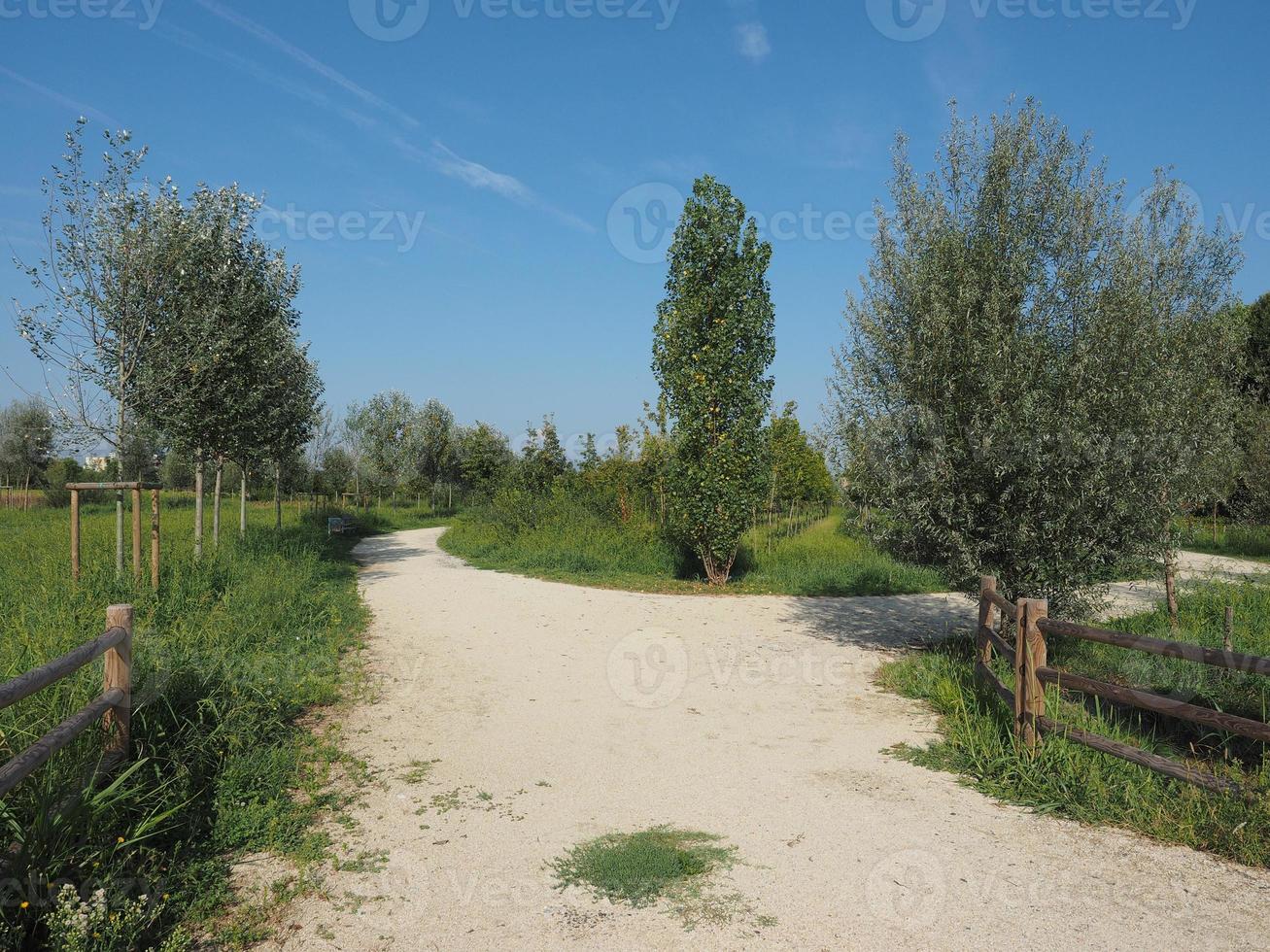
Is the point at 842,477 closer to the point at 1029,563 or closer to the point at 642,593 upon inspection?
the point at 1029,563

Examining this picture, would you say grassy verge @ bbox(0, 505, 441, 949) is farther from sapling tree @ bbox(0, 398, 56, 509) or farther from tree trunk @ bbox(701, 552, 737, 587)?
sapling tree @ bbox(0, 398, 56, 509)

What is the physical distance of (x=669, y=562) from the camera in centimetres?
1656

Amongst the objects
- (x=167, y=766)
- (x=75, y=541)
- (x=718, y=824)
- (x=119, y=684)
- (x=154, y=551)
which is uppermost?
(x=75, y=541)

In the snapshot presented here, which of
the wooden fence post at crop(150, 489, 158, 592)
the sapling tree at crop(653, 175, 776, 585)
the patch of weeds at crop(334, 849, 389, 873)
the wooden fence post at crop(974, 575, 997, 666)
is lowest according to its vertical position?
the patch of weeds at crop(334, 849, 389, 873)

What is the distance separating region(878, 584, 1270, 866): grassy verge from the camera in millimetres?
4477

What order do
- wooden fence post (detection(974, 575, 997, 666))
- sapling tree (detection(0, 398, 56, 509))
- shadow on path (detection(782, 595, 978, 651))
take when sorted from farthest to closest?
sapling tree (detection(0, 398, 56, 509)), shadow on path (detection(782, 595, 978, 651)), wooden fence post (detection(974, 575, 997, 666))

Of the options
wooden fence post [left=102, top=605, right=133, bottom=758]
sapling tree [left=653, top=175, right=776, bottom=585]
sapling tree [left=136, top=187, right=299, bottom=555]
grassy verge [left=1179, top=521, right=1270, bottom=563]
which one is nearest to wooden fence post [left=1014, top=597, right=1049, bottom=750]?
wooden fence post [left=102, top=605, right=133, bottom=758]

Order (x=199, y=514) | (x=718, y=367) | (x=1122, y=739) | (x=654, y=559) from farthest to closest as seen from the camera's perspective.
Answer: (x=654, y=559) → (x=718, y=367) → (x=199, y=514) → (x=1122, y=739)

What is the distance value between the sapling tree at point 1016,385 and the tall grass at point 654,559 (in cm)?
448

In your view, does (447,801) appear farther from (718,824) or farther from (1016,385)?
(1016,385)

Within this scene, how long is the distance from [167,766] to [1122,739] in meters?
6.64

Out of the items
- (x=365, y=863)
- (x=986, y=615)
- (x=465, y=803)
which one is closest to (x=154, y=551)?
(x=465, y=803)

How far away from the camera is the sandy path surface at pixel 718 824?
11.8 ft

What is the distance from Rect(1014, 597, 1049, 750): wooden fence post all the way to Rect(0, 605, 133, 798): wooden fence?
583cm
